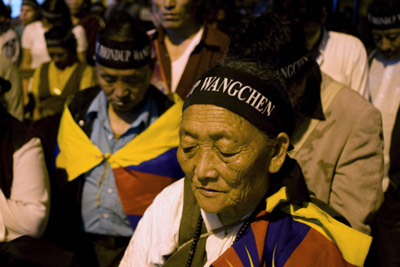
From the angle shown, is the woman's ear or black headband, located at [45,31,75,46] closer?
the woman's ear

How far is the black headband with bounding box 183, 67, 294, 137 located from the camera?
5.91 ft

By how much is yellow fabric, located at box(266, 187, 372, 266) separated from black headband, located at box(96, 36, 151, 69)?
169cm

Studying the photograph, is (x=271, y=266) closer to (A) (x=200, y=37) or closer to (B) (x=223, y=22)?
(A) (x=200, y=37)

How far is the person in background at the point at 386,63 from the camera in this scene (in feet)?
13.4

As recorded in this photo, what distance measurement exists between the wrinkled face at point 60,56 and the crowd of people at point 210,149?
0.02m

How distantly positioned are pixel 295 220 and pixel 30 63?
5.79m

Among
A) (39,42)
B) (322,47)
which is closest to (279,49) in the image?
(322,47)

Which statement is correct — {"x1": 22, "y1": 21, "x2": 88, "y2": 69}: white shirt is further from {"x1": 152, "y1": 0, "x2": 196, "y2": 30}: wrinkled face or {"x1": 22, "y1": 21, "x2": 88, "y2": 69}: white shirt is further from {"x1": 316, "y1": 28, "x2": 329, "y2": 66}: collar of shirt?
{"x1": 316, "y1": 28, "x2": 329, "y2": 66}: collar of shirt

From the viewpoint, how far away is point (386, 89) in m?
4.32

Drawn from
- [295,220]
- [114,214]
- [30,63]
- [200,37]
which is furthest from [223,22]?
[295,220]

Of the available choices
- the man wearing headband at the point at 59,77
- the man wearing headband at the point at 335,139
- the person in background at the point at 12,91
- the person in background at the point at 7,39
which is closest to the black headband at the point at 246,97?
the man wearing headband at the point at 335,139

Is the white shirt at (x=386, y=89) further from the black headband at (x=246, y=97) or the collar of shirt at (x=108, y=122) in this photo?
the black headband at (x=246, y=97)

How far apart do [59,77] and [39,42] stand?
6.88ft

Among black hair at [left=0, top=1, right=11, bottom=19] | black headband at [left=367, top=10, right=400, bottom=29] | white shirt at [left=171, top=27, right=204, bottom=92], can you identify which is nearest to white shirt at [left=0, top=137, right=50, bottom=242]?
white shirt at [left=171, top=27, right=204, bottom=92]
